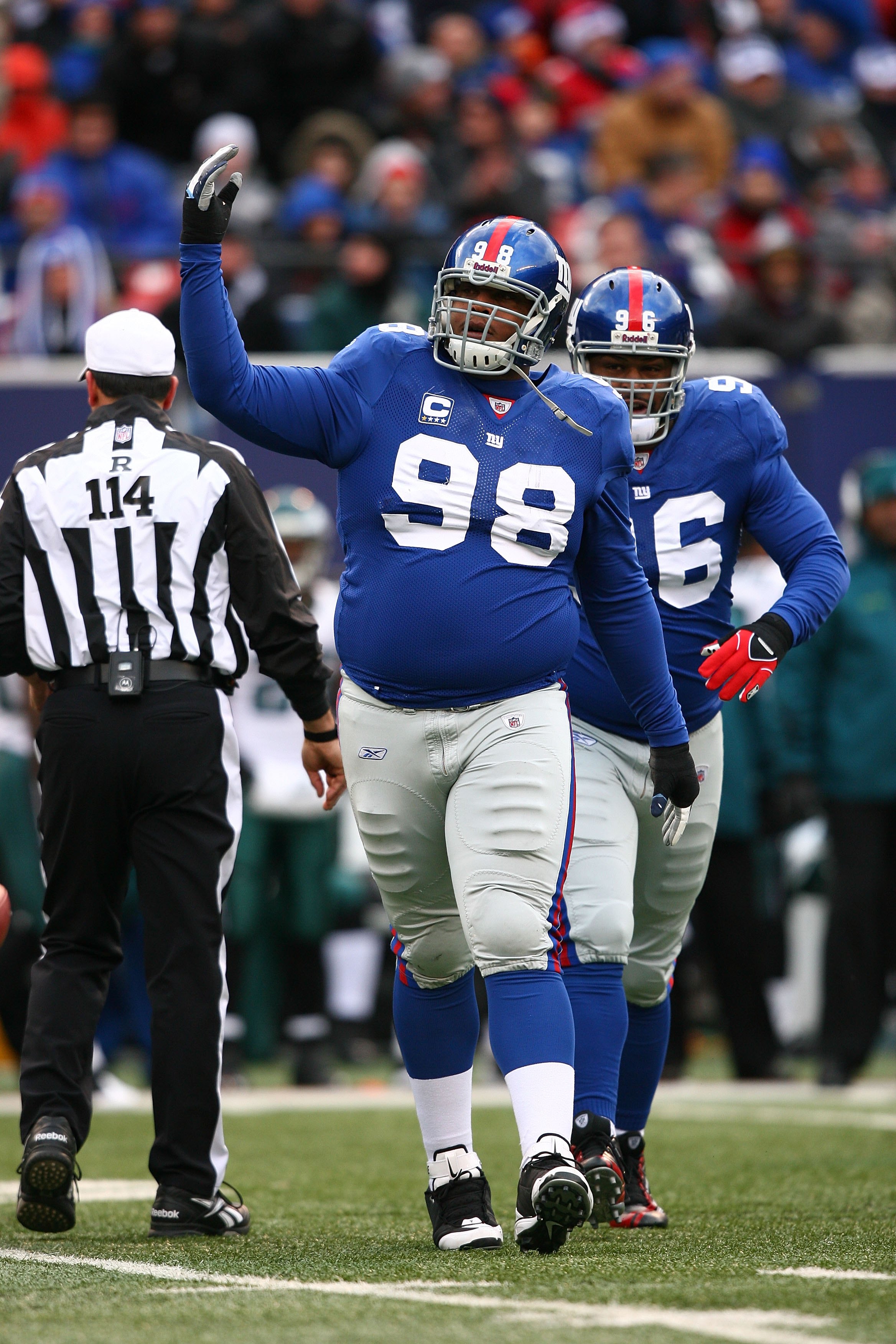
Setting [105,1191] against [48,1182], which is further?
[105,1191]

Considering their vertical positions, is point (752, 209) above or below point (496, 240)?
above

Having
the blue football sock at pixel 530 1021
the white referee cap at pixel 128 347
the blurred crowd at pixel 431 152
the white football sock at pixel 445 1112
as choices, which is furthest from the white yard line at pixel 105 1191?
the blurred crowd at pixel 431 152

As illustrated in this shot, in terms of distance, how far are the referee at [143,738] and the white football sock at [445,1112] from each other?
Answer: 0.49m

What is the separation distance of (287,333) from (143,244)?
1.32 m

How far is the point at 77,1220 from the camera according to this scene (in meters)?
4.88

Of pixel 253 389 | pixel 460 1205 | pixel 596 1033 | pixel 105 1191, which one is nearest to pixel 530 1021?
pixel 460 1205

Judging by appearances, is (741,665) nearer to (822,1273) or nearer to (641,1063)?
(641,1063)

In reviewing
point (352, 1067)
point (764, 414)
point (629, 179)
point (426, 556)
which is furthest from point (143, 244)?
point (426, 556)

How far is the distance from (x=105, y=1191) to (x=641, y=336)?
2.64m

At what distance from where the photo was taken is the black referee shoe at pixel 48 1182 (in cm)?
436

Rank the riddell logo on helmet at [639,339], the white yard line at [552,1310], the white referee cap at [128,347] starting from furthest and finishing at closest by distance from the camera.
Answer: the riddell logo on helmet at [639,339] → the white referee cap at [128,347] → the white yard line at [552,1310]

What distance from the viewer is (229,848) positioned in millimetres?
4727

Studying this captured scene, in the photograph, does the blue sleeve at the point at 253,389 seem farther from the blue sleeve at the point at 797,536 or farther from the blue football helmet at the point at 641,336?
the blue sleeve at the point at 797,536

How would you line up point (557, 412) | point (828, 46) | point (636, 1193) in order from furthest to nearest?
1. point (828, 46)
2. point (636, 1193)
3. point (557, 412)
